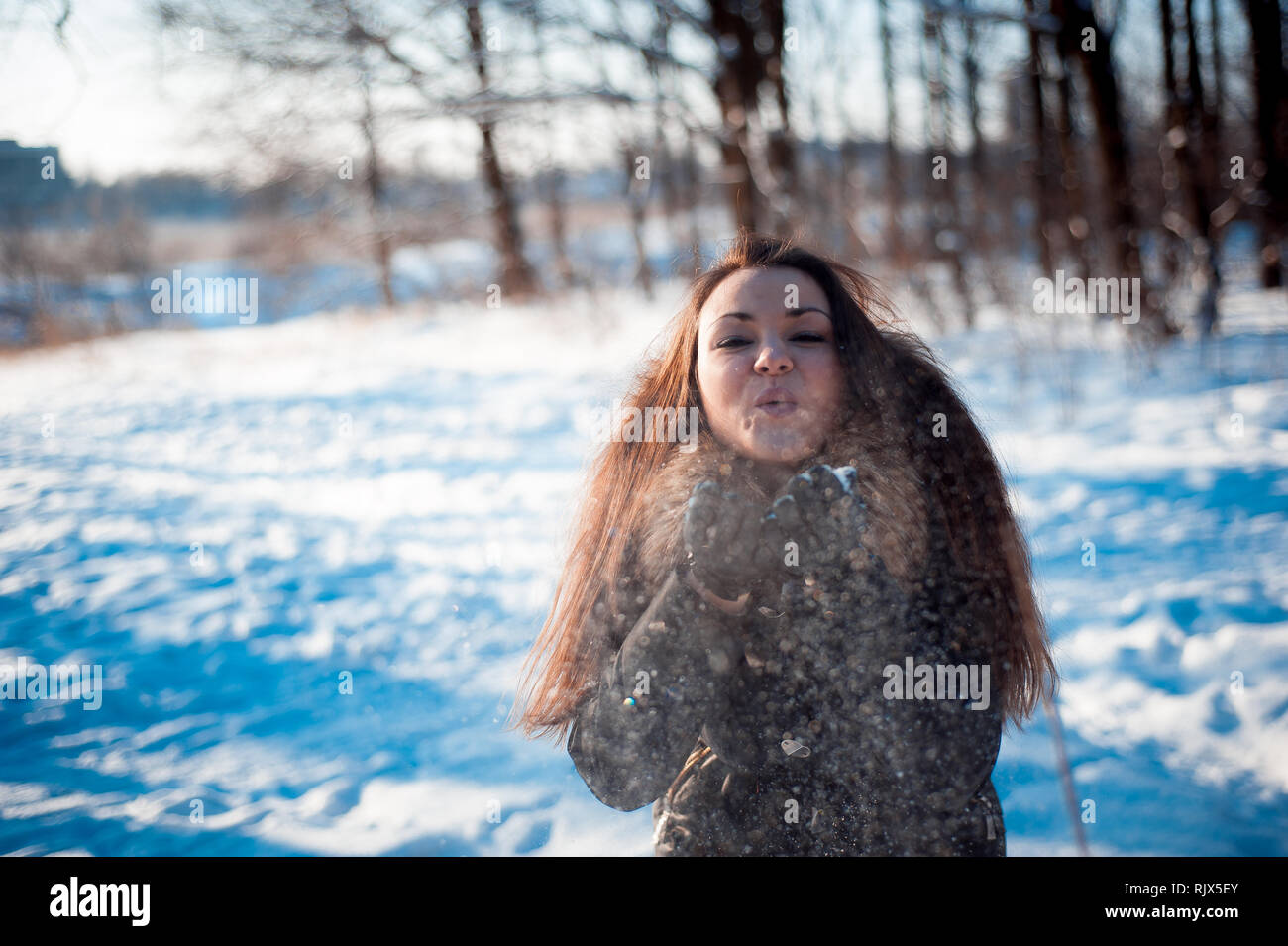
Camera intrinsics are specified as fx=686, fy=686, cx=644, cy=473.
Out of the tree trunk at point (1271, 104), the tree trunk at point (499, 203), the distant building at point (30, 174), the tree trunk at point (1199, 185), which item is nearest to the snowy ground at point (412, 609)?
the distant building at point (30, 174)

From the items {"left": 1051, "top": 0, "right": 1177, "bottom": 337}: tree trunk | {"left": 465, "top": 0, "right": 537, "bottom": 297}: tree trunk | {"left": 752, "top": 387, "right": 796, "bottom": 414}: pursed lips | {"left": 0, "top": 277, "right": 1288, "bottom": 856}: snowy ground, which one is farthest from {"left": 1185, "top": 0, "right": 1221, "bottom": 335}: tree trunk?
{"left": 752, "top": 387, "right": 796, "bottom": 414}: pursed lips

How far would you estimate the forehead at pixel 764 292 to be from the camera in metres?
1.15

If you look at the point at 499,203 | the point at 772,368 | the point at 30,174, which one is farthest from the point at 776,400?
the point at 499,203

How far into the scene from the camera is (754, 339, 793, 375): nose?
3.59 feet

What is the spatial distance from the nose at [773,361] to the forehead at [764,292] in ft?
0.24

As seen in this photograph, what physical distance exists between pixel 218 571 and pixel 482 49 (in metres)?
3.92

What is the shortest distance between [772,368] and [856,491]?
0.24m

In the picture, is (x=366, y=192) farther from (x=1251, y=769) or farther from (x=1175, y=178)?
(x=1175, y=178)

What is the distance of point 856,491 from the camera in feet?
3.58

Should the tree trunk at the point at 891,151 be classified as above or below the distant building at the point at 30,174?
above

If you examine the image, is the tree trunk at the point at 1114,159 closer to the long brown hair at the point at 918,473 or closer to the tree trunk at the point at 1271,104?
the tree trunk at the point at 1271,104

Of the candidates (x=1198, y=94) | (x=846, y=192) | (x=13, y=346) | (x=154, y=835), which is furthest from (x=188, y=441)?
(x=1198, y=94)

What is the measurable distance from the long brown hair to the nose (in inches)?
5.6

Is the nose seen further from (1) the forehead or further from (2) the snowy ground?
(2) the snowy ground
